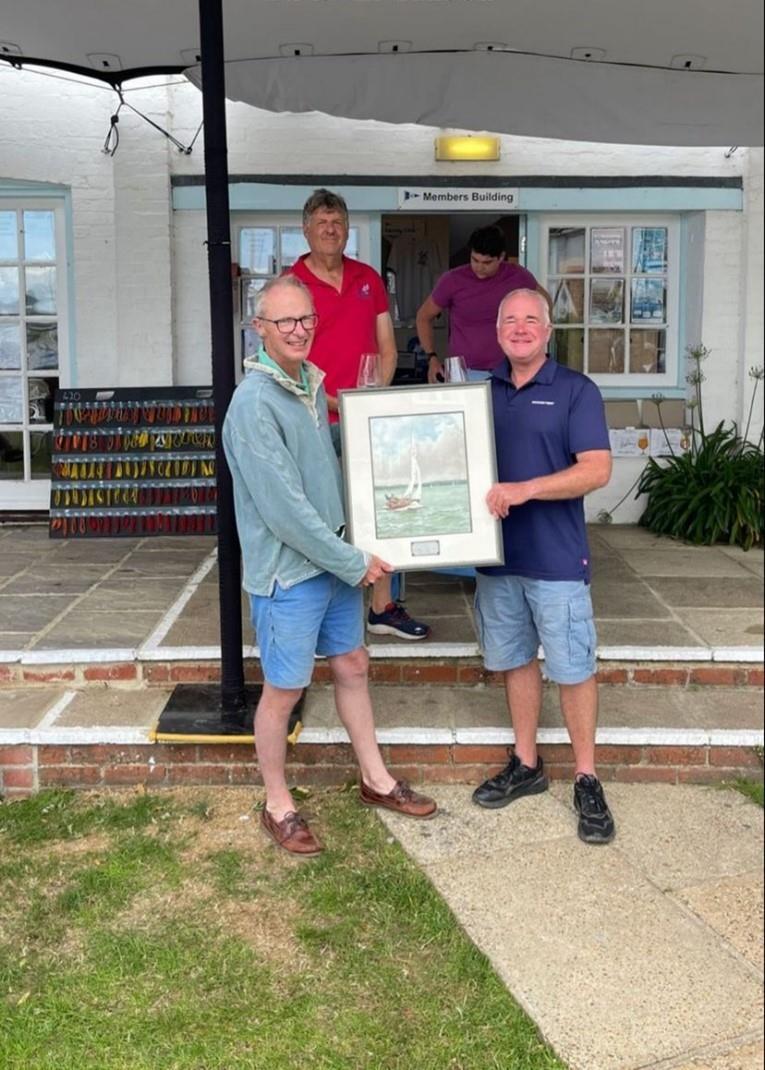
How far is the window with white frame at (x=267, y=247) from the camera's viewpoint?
6684 mm

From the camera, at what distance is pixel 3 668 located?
400cm

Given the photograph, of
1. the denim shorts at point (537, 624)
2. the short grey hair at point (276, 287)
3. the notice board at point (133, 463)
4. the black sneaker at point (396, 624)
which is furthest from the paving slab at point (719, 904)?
the notice board at point (133, 463)

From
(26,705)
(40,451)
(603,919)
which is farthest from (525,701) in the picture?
(40,451)

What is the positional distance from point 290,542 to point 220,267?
114 centimetres

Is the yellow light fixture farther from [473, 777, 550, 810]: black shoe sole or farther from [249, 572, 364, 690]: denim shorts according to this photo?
[473, 777, 550, 810]: black shoe sole

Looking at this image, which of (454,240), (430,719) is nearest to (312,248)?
(430,719)

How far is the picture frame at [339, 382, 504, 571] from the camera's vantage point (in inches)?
116

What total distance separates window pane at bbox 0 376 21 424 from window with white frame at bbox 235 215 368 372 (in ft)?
5.32

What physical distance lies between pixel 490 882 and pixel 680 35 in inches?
137

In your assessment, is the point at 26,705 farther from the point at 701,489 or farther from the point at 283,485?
the point at 701,489

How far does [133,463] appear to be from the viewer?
6.41 metres

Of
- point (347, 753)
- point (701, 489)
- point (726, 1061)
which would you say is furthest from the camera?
point (701, 489)

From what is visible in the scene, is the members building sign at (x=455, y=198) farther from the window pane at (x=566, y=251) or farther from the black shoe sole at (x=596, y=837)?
the black shoe sole at (x=596, y=837)

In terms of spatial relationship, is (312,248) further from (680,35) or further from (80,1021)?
(80,1021)
